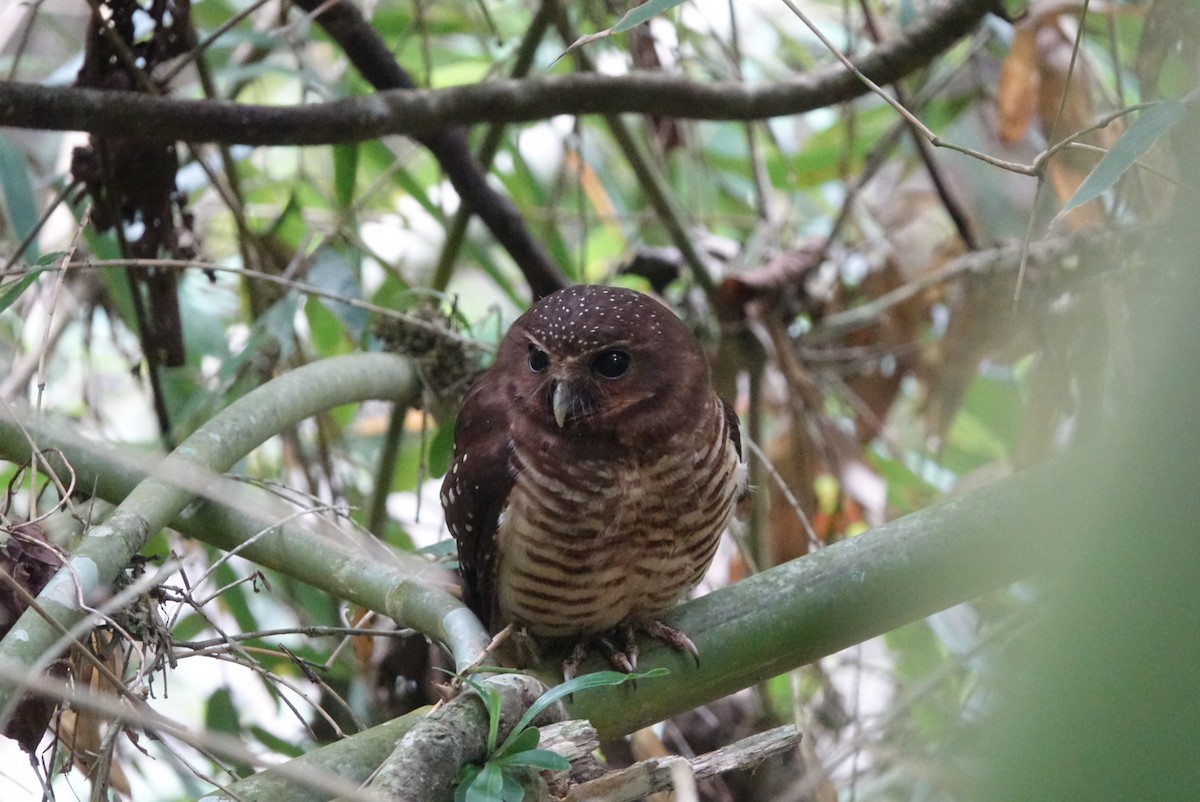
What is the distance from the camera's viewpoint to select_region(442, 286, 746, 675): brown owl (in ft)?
6.30

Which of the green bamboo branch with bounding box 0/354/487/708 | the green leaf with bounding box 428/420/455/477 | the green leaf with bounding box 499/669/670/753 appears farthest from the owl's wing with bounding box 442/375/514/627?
the green leaf with bounding box 499/669/670/753

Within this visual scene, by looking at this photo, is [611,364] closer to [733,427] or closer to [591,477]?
[591,477]

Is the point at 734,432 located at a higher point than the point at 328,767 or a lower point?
higher

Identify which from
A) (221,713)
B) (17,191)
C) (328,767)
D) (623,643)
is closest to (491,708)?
(328,767)

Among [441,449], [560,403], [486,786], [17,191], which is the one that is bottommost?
[486,786]

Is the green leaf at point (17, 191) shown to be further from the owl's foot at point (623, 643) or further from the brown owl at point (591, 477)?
the owl's foot at point (623, 643)

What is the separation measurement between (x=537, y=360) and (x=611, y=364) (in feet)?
0.43

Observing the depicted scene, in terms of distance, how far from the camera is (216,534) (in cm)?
172

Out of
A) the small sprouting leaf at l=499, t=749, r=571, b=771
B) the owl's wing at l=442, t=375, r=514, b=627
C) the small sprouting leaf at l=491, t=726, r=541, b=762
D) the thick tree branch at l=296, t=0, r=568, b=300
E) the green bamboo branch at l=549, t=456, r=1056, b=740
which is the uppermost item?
the thick tree branch at l=296, t=0, r=568, b=300

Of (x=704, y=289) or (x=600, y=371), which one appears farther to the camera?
(x=704, y=289)

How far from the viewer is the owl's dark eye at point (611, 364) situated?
2.00 metres

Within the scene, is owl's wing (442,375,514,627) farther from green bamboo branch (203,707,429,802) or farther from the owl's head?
green bamboo branch (203,707,429,802)

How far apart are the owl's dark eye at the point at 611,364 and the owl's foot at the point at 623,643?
1.40 ft

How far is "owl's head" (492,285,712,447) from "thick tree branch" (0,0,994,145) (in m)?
0.42
